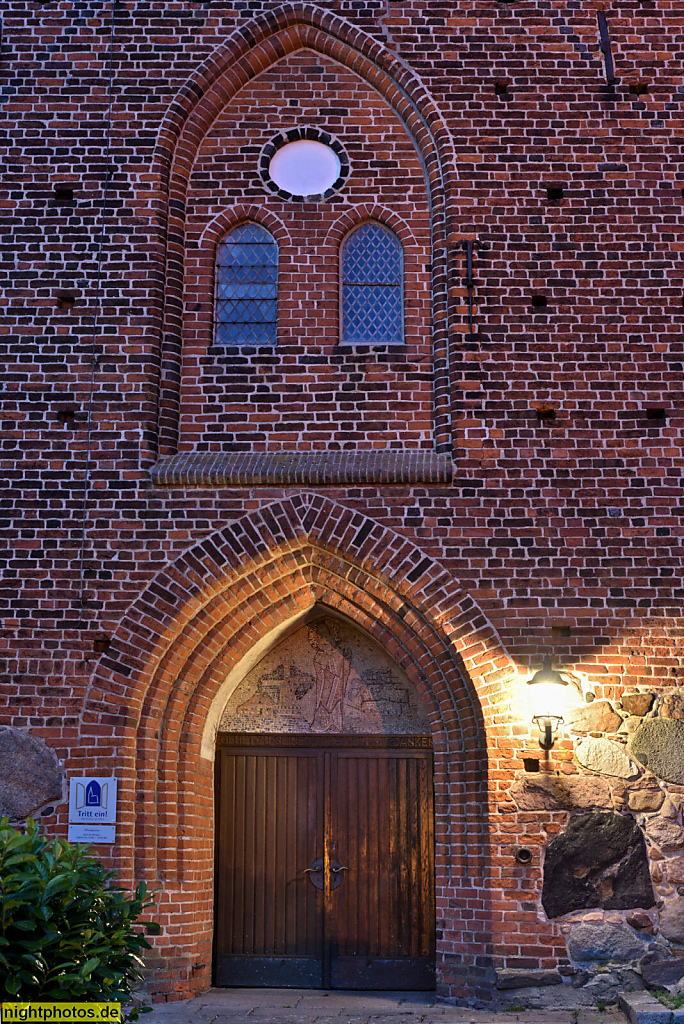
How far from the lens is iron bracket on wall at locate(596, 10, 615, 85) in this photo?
8.70 m

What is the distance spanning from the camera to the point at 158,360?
8.26 metres

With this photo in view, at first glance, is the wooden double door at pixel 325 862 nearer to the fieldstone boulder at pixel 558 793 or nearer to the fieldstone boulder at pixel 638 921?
the fieldstone boulder at pixel 558 793

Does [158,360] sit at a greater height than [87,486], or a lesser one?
greater

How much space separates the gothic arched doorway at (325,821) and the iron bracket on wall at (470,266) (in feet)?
8.73

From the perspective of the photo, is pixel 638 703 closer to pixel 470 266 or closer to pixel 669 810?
pixel 669 810

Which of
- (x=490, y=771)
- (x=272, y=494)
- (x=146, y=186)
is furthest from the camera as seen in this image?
(x=146, y=186)

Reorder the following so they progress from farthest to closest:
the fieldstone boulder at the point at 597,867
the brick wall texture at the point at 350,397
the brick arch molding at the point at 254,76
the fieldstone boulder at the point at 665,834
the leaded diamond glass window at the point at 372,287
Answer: the leaded diamond glass window at the point at 372,287 → the brick arch molding at the point at 254,76 → the brick wall texture at the point at 350,397 → the fieldstone boulder at the point at 665,834 → the fieldstone boulder at the point at 597,867

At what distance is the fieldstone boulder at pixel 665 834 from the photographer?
23.8 ft

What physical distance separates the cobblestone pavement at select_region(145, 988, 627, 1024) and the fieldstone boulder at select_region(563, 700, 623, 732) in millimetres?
1872

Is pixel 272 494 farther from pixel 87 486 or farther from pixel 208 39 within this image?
pixel 208 39

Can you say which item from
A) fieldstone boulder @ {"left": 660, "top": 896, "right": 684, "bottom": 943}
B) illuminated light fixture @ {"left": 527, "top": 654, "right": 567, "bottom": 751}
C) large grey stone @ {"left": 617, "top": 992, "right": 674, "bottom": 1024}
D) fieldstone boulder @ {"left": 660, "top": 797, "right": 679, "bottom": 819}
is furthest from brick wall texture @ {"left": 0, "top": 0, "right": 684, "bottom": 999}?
fieldstone boulder @ {"left": 660, "top": 797, "right": 679, "bottom": 819}

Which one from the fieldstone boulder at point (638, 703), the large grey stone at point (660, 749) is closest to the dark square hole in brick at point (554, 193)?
the fieldstone boulder at point (638, 703)

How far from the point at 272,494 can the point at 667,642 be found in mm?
3197

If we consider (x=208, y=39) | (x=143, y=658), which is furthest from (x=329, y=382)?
(x=208, y=39)
